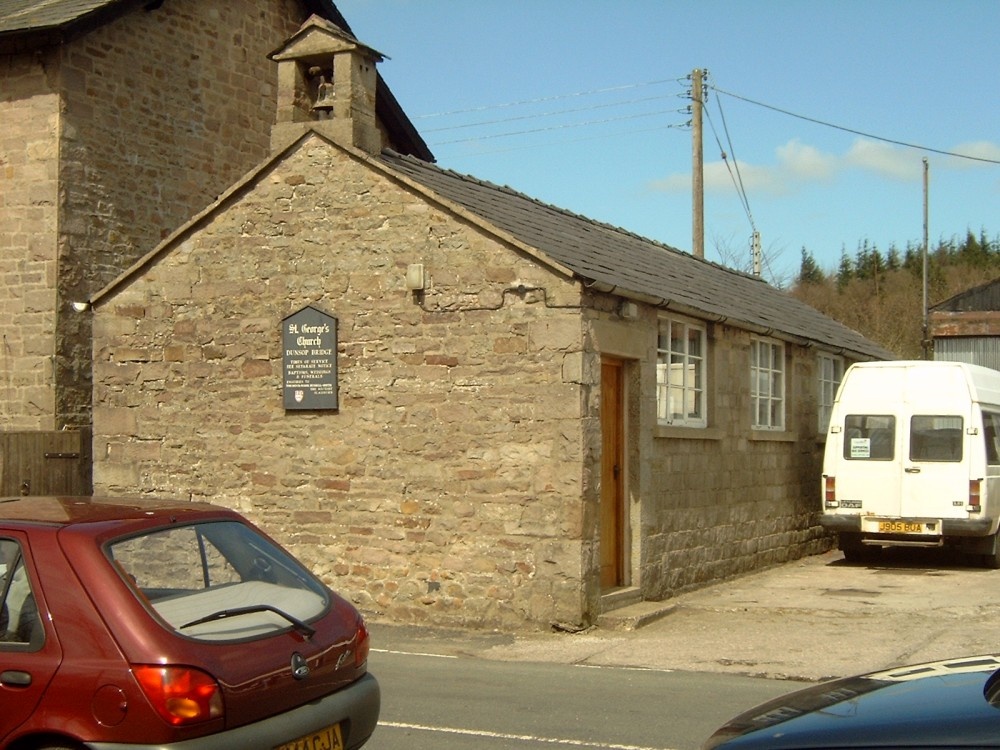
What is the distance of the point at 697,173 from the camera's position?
26.7 metres

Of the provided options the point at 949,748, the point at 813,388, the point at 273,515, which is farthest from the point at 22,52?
the point at 949,748

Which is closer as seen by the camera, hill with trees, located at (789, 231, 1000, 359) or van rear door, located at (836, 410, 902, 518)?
van rear door, located at (836, 410, 902, 518)

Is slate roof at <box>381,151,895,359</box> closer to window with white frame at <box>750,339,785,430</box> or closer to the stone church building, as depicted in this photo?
the stone church building

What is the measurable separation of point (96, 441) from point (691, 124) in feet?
55.7

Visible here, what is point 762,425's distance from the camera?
1694 cm

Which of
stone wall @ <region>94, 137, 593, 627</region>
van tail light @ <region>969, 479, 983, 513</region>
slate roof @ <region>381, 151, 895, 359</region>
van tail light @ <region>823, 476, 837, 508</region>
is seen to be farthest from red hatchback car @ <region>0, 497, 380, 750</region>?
van tail light @ <region>969, 479, 983, 513</region>

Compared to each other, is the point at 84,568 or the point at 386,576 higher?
the point at 84,568

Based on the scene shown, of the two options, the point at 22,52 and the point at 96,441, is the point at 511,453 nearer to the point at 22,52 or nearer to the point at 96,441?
the point at 96,441

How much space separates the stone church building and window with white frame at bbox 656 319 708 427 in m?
0.04

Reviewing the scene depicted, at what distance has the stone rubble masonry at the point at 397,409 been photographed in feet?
39.3

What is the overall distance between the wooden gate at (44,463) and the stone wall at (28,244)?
1.34 feet

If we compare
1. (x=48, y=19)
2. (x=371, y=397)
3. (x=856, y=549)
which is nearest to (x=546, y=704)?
(x=371, y=397)

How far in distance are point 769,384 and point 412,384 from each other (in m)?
6.41

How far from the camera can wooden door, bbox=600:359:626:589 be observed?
42.3 feet
